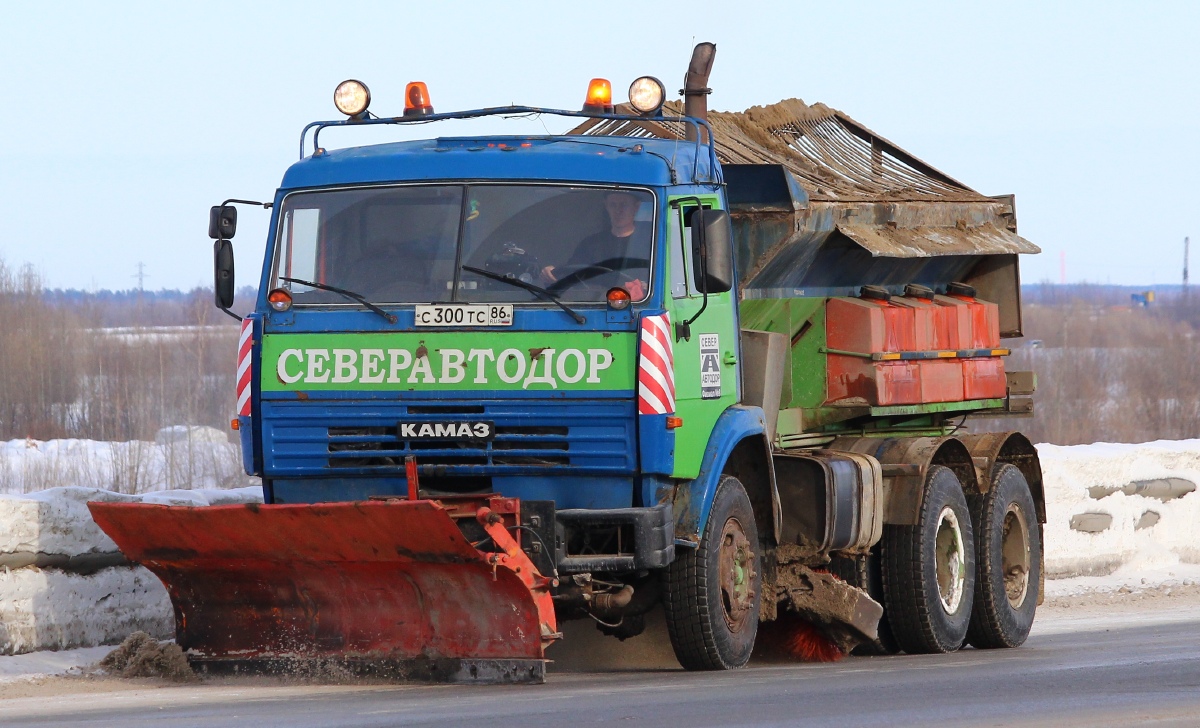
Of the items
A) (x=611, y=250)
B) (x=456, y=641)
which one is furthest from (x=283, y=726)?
(x=611, y=250)

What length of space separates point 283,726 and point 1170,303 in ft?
422

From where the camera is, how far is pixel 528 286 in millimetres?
7375

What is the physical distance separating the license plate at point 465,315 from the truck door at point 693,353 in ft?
2.60

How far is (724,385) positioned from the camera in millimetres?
8086

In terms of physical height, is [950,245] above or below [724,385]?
above

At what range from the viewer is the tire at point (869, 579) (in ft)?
32.4

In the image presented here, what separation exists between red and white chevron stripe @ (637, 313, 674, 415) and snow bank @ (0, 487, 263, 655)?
3170 mm

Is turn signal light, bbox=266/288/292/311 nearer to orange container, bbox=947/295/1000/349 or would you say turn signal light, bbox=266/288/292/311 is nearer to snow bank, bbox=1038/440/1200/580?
orange container, bbox=947/295/1000/349

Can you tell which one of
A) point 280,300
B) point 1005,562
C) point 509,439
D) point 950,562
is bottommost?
point 1005,562

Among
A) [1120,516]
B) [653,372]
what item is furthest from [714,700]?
[1120,516]

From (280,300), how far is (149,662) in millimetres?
1847

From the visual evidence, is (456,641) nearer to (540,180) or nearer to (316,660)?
(316,660)

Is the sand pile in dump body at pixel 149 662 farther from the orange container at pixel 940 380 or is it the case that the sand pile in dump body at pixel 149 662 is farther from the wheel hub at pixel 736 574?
the orange container at pixel 940 380

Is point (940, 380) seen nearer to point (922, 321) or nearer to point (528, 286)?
point (922, 321)
